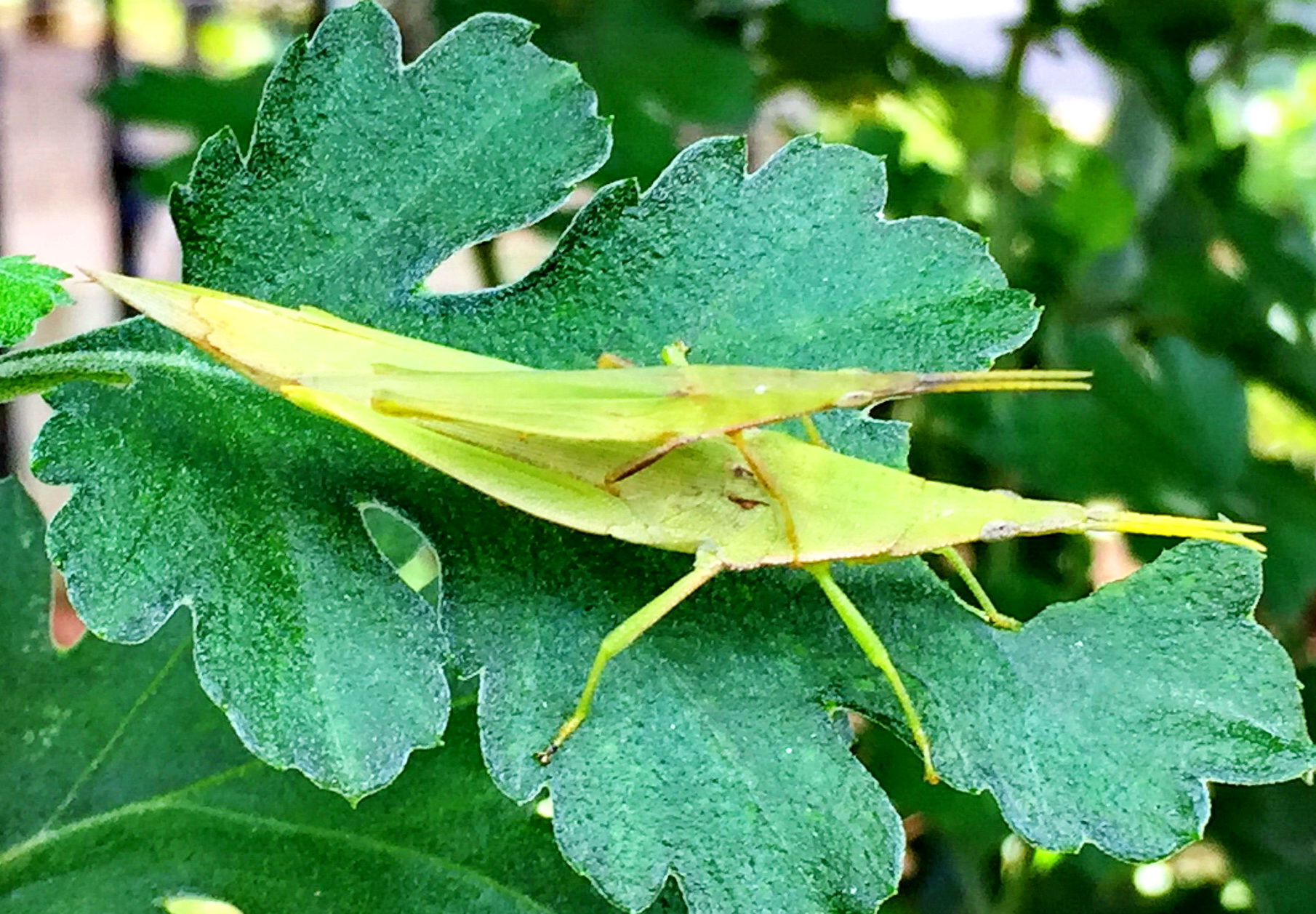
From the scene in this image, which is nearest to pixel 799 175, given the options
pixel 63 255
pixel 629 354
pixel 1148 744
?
pixel 629 354

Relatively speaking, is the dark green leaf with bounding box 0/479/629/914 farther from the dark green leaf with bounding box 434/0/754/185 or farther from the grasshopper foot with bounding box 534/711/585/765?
the dark green leaf with bounding box 434/0/754/185

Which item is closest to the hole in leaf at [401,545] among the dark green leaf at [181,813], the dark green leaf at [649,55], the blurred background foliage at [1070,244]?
the dark green leaf at [181,813]

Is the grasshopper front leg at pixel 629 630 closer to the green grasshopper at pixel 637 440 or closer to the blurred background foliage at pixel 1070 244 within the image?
the green grasshopper at pixel 637 440

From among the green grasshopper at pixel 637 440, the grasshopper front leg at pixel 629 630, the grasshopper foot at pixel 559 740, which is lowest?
the grasshopper foot at pixel 559 740

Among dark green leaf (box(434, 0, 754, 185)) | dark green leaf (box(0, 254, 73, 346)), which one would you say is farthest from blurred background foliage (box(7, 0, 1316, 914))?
dark green leaf (box(0, 254, 73, 346))

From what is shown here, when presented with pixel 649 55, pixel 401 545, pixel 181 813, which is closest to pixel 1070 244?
pixel 649 55
